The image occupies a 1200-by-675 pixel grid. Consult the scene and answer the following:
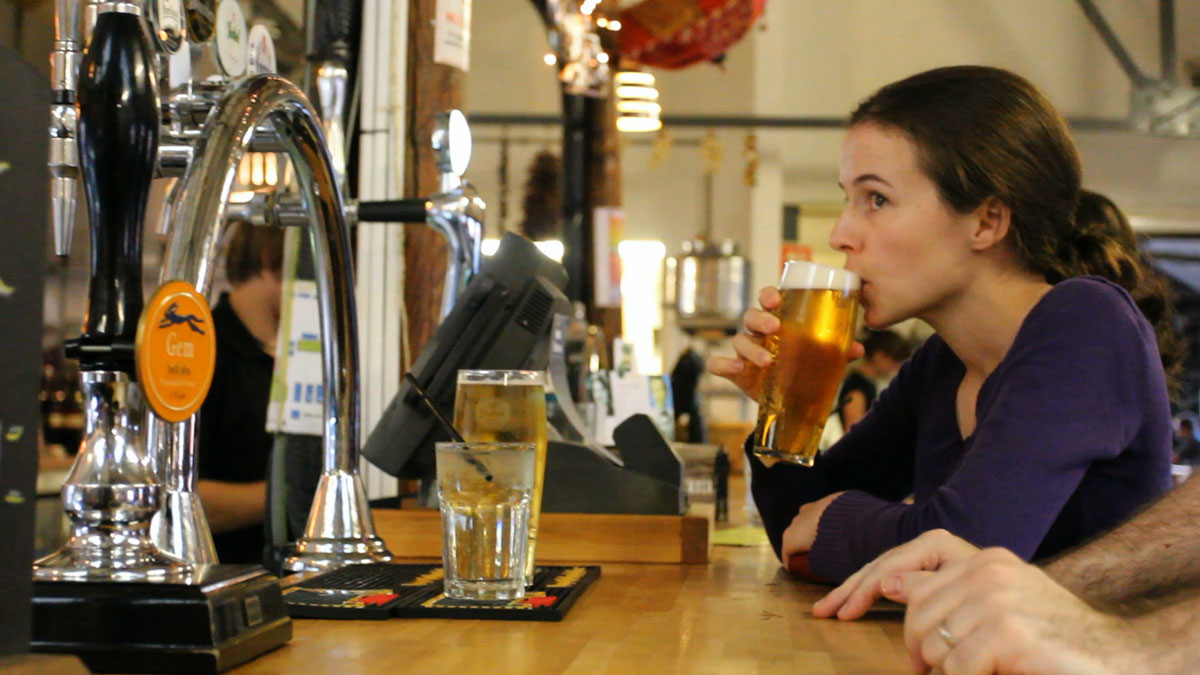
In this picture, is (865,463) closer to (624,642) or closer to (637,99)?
(624,642)

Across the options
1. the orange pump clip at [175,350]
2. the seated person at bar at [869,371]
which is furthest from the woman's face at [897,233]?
the seated person at bar at [869,371]

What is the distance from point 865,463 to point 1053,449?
56 cm

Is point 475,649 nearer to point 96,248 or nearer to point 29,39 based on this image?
point 96,248

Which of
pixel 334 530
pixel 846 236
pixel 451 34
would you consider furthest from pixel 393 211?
pixel 451 34

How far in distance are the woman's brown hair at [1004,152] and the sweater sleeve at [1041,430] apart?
152 mm

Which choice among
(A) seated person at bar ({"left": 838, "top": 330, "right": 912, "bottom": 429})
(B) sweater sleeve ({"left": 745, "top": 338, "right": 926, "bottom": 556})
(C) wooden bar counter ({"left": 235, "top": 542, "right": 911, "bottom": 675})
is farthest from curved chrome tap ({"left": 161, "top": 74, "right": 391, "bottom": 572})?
(A) seated person at bar ({"left": 838, "top": 330, "right": 912, "bottom": 429})

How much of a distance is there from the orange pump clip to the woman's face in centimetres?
91

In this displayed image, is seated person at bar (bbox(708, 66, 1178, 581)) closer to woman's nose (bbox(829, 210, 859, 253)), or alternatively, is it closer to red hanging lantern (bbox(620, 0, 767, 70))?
woman's nose (bbox(829, 210, 859, 253))

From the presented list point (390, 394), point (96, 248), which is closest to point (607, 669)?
point (96, 248)

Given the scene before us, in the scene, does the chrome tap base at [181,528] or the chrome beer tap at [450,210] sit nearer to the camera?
the chrome tap base at [181,528]

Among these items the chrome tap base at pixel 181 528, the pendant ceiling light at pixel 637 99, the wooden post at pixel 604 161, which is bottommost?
the chrome tap base at pixel 181 528

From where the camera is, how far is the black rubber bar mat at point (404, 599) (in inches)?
38.0

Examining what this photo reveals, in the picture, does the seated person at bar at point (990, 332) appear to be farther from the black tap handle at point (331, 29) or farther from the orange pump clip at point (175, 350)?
the black tap handle at point (331, 29)

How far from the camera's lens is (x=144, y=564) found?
0.75m
